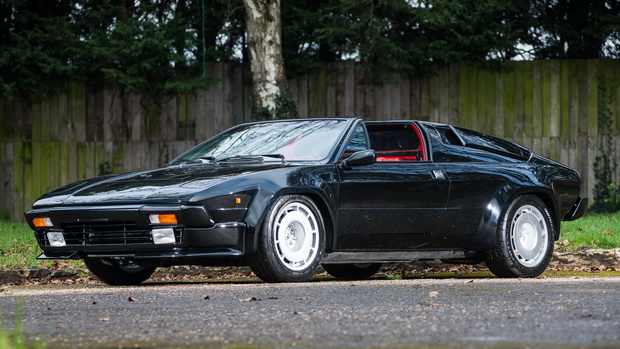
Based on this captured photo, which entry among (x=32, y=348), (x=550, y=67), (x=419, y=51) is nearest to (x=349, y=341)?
(x=32, y=348)

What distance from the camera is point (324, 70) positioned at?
18.2m

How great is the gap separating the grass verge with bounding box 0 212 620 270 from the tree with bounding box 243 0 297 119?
4.38m

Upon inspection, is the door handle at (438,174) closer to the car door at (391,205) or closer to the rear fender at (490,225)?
the car door at (391,205)

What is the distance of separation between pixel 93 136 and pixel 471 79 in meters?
6.73

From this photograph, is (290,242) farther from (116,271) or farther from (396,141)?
(396,141)

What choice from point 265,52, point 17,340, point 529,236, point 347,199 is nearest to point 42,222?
point 347,199

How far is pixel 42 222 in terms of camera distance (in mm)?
8117

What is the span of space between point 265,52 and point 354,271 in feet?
22.7

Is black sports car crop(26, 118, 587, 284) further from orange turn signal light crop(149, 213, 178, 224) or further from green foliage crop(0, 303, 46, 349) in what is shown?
green foliage crop(0, 303, 46, 349)

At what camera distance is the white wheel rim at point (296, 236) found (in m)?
7.77

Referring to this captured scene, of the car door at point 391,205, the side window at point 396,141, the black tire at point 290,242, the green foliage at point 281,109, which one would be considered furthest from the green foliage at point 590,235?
the green foliage at point 281,109

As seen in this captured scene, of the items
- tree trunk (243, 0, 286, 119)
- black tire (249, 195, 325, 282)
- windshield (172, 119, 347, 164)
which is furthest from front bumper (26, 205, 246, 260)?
tree trunk (243, 0, 286, 119)

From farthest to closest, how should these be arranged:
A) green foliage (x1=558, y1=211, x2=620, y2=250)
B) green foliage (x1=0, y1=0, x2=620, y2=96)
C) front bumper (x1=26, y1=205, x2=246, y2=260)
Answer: green foliage (x1=0, y1=0, x2=620, y2=96)
green foliage (x1=558, y1=211, x2=620, y2=250)
front bumper (x1=26, y1=205, x2=246, y2=260)

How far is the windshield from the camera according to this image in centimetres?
848
